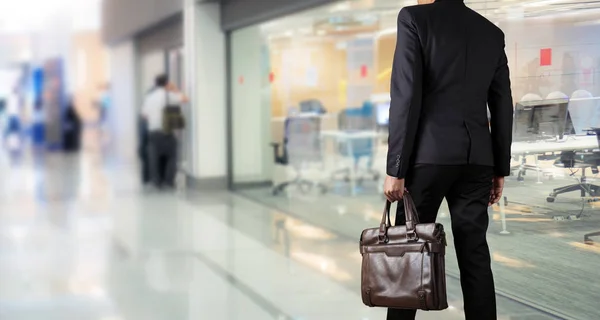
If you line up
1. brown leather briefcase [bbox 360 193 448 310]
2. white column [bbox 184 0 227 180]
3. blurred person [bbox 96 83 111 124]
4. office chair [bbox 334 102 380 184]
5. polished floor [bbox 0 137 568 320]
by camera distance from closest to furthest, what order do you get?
brown leather briefcase [bbox 360 193 448 310] < polished floor [bbox 0 137 568 320] < office chair [bbox 334 102 380 184] < white column [bbox 184 0 227 180] < blurred person [bbox 96 83 111 124]

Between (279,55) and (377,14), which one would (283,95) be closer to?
(279,55)

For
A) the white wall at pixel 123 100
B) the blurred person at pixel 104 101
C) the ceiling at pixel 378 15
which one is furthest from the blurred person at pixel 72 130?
the ceiling at pixel 378 15

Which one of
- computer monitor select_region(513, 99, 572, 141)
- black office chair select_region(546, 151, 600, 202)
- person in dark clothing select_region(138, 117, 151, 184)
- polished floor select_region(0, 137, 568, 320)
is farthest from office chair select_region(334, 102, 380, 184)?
black office chair select_region(546, 151, 600, 202)

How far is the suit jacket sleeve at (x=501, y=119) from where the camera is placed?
10.0 ft

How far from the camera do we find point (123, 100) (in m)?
20.4

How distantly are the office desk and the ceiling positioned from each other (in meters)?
1.27

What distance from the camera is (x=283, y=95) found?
33.5ft

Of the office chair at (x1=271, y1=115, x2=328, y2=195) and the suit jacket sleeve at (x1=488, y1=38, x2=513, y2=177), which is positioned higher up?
the suit jacket sleeve at (x1=488, y1=38, x2=513, y2=177)

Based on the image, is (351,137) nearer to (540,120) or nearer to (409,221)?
(540,120)

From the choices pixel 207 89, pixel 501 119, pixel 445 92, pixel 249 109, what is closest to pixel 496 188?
pixel 501 119

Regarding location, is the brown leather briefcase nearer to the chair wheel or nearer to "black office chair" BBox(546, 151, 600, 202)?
"black office chair" BBox(546, 151, 600, 202)

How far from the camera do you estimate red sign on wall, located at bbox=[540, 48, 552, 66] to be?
170 inches

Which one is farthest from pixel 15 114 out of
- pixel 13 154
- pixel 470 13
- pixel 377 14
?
pixel 470 13

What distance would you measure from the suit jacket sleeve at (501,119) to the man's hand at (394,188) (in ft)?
1.38
